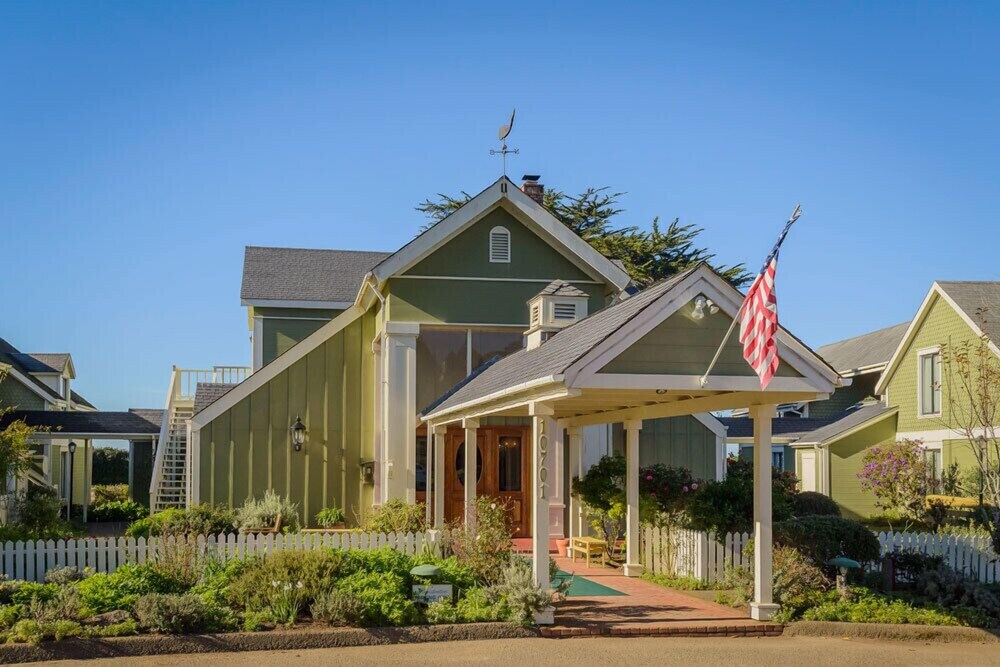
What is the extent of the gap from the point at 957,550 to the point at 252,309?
19.5 m

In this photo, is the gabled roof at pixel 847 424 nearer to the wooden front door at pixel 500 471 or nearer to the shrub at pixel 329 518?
the wooden front door at pixel 500 471

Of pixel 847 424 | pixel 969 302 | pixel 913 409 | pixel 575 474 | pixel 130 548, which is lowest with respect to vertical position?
pixel 130 548

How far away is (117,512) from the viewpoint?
3175 cm

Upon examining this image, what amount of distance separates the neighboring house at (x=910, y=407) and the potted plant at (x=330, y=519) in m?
14.5

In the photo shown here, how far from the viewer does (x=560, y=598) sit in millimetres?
13469

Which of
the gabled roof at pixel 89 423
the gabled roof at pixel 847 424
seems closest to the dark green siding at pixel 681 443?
the gabled roof at pixel 847 424

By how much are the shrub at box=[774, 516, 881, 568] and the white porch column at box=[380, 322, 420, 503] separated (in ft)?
27.5

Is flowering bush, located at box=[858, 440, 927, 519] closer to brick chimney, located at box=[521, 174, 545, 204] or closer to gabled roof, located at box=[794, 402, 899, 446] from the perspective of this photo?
gabled roof, located at box=[794, 402, 899, 446]

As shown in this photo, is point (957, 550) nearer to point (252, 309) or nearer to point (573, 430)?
point (573, 430)

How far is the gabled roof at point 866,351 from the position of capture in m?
36.0

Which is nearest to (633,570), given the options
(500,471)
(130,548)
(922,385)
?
(500,471)

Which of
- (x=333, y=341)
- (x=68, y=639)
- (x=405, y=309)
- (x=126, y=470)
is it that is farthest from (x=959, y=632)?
(x=126, y=470)

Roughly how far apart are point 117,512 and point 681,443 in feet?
56.0

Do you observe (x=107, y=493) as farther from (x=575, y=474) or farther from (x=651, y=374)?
(x=651, y=374)
